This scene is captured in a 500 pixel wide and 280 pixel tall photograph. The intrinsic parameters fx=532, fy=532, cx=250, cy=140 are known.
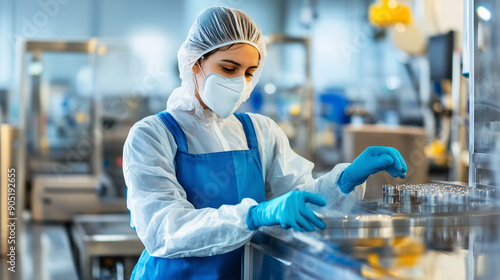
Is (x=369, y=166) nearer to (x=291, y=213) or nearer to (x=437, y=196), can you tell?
(x=437, y=196)

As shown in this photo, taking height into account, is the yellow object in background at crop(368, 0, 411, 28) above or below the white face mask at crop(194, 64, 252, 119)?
above

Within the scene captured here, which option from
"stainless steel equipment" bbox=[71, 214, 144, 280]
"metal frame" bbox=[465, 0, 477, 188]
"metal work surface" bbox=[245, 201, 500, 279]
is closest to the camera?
"metal work surface" bbox=[245, 201, 500, 279]

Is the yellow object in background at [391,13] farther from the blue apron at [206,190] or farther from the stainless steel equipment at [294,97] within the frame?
the blue apron at [206,190]

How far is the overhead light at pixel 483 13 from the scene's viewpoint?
1.41 meters

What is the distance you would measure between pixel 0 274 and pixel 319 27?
445cm

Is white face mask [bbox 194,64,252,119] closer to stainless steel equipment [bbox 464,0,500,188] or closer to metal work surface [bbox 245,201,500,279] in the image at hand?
metal work surface [bbox 245,201,500,279]

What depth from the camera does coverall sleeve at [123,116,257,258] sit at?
1086mm

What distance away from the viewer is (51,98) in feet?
15.4

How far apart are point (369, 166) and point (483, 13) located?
1.79 ft

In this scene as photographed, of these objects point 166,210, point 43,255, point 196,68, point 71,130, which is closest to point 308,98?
point 71,130

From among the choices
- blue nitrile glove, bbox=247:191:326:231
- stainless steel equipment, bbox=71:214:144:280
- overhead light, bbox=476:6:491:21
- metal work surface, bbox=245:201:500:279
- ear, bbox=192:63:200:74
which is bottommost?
stainless steel equipment, bbox=71:214:144:280

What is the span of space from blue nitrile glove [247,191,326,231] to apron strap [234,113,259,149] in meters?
0.40

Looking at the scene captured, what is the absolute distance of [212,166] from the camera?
4.33 ft

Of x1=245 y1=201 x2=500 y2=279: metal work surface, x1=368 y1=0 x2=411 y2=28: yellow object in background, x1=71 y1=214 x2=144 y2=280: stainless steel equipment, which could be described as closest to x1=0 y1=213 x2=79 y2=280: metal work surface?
x1=71 y1=214 x2=144 y2=280: stainless steel equipment
